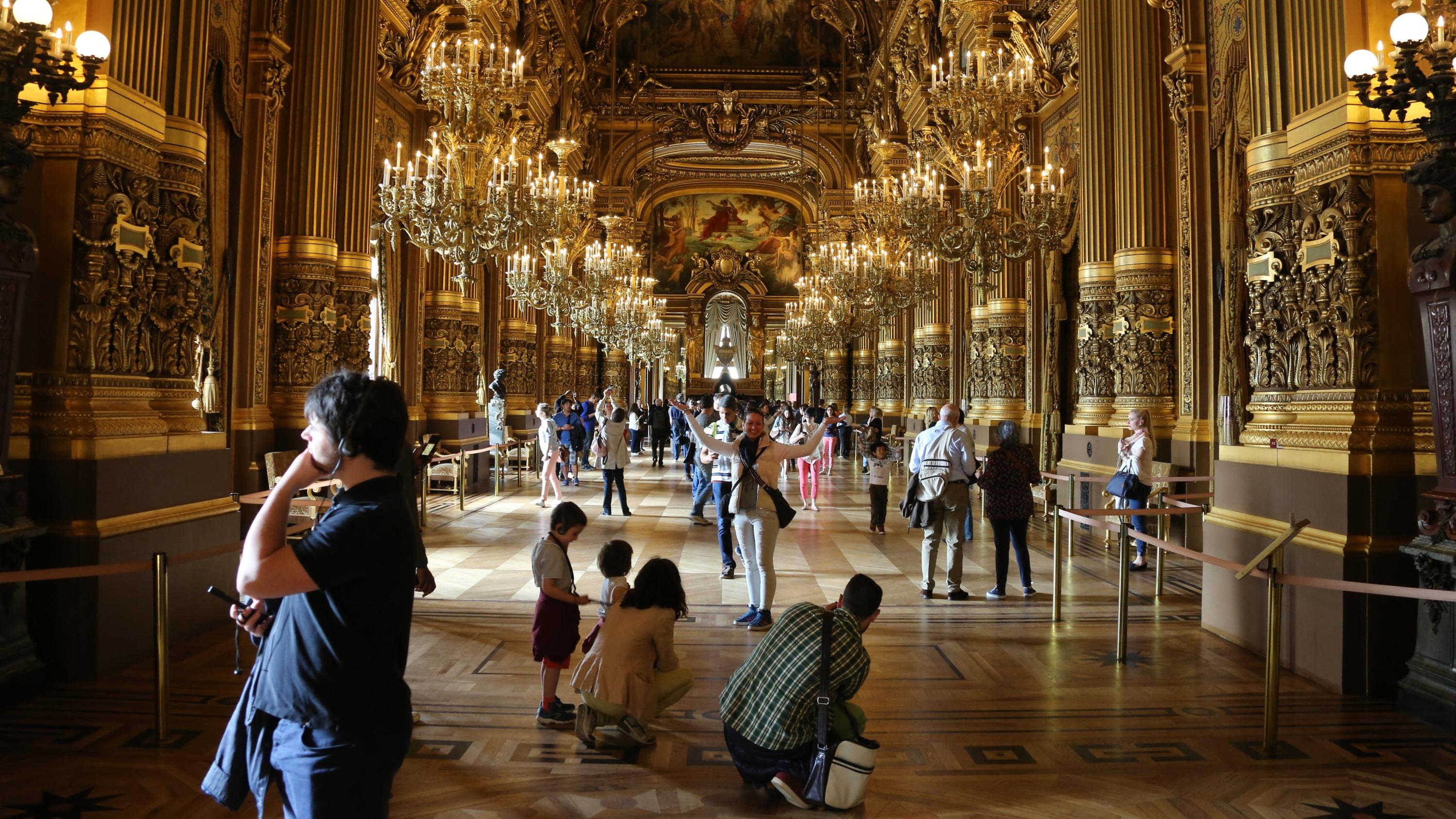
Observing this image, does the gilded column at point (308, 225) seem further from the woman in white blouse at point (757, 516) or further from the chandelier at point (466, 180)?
the woman in white blouse at point (757, 516)

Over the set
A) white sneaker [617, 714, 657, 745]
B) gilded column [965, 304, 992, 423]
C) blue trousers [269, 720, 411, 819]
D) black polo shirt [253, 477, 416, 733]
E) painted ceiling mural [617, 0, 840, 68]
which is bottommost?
white sneaker [617, 714, 657, 745]

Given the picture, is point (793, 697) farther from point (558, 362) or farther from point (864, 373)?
point (864, 373)

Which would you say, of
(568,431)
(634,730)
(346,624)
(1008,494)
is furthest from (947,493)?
(568,431)

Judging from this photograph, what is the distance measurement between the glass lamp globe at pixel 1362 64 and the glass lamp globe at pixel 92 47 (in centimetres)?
646

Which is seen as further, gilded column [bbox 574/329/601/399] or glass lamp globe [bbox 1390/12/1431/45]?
gilded column [bbox 574/329/601/399]

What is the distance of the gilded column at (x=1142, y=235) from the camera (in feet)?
38.0

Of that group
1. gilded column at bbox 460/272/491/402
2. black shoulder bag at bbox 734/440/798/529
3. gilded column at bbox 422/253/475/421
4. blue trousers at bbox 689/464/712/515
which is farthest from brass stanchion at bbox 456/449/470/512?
black shoulder bag at bbox 734/440/798/529

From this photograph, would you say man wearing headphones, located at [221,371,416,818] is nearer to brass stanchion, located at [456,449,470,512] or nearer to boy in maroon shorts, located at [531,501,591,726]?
boy in maroon shorts, located at [531,501,591,726]

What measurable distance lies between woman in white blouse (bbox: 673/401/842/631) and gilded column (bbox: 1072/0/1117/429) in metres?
6.54

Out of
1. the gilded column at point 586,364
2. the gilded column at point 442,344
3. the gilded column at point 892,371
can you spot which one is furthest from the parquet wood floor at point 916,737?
the gilded column at point 586,364

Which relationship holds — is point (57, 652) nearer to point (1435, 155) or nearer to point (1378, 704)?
point (1378, 704)

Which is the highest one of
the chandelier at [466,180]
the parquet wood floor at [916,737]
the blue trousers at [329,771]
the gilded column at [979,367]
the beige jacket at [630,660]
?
the chandelier at [466,180]

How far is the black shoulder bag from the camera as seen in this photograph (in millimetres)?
6832

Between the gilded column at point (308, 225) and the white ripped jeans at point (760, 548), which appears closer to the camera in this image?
the white ripped jeans at point (760, 548)
